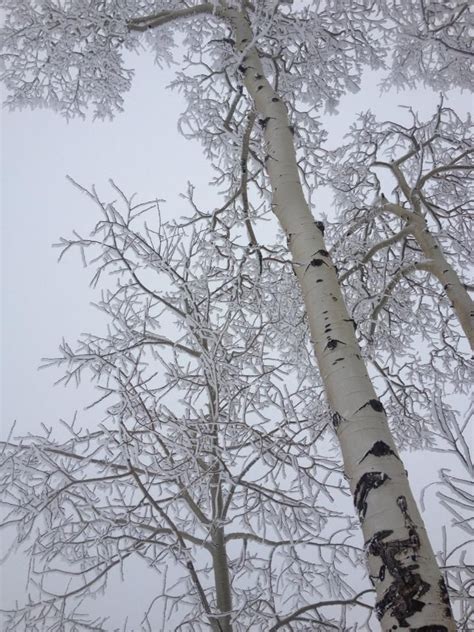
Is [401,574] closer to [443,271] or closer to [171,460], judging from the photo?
[171,460]

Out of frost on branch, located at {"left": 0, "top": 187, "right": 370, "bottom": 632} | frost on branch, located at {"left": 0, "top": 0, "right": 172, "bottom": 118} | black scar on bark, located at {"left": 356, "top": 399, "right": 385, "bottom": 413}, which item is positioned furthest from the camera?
frost on branch, located at {"left": 0, "top": 0, "right": 172, "bottom": 118}

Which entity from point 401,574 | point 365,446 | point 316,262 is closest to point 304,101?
point 316,262

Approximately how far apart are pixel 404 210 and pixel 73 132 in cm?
13550

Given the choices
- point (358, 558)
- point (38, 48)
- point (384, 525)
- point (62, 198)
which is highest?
point (62, 198)

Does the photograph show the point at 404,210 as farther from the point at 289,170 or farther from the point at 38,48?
the point at 38,48

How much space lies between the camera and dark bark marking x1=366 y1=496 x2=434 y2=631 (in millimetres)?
1681

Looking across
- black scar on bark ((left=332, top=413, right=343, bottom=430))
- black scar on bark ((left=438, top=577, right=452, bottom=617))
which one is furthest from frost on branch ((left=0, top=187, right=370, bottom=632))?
black scar on bark ((left=438, top=577, right=452, bottom=617))

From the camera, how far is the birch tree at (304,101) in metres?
1.87

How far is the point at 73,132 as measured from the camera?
410 ft

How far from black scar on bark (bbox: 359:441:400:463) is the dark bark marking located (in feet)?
0.71

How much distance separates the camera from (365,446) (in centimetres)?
214

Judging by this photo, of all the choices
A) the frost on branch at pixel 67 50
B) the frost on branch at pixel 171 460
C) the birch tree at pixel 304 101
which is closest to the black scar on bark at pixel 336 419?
the birch tree at pixel 304 101

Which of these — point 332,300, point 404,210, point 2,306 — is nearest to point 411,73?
point 404,210

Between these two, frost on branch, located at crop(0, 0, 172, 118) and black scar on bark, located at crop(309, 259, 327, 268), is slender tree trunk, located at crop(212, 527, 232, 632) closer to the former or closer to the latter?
black scar on bark, located at crop(309, 259, 327, 268)
